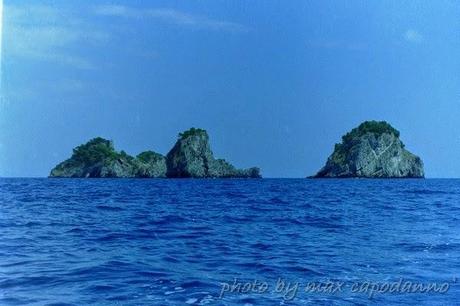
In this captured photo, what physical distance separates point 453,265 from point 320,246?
5178mm

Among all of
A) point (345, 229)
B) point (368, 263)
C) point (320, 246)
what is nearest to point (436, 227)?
point (345, 229)

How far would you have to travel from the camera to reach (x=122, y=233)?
24219 millimetres

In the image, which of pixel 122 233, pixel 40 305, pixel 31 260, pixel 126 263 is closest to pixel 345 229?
pixel 122 233

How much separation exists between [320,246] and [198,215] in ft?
46.6

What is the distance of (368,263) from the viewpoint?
17.7m

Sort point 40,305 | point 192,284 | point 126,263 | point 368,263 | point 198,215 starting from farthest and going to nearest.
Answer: point 198,215, point 368,263, point 126,263, point 192,284, point 40,305

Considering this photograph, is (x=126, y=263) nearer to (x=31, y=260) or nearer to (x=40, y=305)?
(x=31, y=260)

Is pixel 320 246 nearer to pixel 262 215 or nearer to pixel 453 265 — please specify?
pixel 453 265

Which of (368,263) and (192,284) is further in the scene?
(368,263)

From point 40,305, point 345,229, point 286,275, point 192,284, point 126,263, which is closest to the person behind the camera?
point 40,305

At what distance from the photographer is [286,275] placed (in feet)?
50.4

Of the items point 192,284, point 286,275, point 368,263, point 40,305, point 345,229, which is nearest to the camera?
point 40,305

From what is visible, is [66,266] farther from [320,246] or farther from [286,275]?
[320,246]

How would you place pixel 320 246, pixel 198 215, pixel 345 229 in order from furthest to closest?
pixel 198 215, pixel 345 229, pixel 320 246
